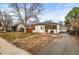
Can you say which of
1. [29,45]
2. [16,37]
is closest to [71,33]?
[29,45]

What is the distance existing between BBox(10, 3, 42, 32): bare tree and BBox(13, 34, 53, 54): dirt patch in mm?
142

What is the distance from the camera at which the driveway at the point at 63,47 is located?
1.59 metres

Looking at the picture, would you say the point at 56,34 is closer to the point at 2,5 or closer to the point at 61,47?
the point at 61,47

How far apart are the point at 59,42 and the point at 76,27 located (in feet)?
0.66

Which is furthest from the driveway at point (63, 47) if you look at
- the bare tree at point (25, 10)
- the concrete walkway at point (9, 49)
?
the bare tree at point (25, 10)

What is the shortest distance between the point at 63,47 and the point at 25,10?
0.48 meters

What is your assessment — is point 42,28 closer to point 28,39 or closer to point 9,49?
point 28,39

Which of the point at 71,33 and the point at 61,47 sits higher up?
the point at 71,33

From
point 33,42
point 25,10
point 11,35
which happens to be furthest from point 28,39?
point 25,10

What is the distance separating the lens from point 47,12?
1622 mm

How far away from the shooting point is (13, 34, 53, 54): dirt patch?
161 centimetres

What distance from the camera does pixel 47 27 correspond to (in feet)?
5.38

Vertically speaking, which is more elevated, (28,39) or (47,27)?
(47,27)
